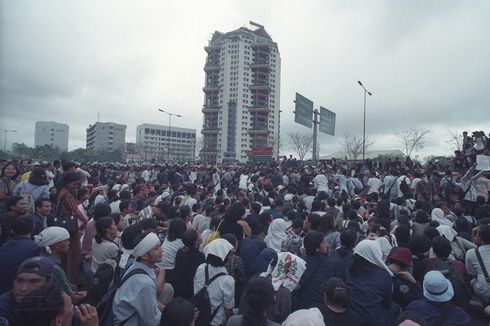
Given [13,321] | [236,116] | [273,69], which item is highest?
[273,69]

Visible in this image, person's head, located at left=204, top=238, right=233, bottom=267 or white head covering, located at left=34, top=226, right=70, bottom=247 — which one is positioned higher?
white head covering, located at left=34, top=226, right=70, bottom=247

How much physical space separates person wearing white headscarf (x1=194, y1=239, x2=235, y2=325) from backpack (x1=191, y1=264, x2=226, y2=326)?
3 cm

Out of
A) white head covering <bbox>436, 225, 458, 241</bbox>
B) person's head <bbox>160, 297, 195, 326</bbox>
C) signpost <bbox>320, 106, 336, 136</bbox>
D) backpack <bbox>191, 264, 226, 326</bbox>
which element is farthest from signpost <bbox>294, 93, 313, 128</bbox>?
person's head <bbox>160, 297, 195, 326</bbox>

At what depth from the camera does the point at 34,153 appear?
193 feet

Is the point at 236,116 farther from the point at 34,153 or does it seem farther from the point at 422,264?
the point at 422,264

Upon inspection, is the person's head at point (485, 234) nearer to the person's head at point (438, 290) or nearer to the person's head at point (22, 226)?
the person's head at point (438, 290)

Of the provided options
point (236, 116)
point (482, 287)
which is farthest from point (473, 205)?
point (236, 116)

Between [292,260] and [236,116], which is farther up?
[236,116]

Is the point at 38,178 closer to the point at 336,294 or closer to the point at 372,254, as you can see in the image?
the point at 336,294

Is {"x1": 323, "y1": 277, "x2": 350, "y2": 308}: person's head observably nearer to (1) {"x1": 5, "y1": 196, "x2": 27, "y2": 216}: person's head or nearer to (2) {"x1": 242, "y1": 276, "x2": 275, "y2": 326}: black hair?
(2) {"x1": 242, "y1": 276, "x2": 275, "y2": 326}: black hair

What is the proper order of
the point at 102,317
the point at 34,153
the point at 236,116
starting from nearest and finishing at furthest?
the point at 102,317 < the point at 34,153 < the point at 236,116

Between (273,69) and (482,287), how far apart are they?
110 m

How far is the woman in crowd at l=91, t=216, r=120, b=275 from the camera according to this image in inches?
180

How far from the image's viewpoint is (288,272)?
388 cm
